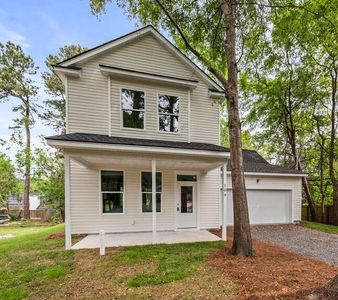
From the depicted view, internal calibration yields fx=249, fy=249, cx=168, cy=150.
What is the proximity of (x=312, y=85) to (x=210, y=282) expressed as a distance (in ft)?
52.1

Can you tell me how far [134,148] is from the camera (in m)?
7.84

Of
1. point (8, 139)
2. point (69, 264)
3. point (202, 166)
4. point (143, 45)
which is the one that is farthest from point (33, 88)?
point (69, 264)

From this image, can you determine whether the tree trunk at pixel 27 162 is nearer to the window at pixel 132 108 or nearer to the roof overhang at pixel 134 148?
the window at pixel 132 108

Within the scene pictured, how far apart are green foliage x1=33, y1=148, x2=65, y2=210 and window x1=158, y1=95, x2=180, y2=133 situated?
40.0 feet

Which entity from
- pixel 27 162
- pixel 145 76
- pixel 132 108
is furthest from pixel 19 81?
pixel 145 76

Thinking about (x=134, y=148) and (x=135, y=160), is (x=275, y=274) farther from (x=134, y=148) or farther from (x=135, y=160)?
(x=135, y=160)

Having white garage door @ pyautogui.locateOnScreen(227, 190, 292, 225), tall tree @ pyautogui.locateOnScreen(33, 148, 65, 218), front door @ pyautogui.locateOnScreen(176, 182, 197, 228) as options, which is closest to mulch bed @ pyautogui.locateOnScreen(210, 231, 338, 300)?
front door @ pyautogui.locateOnScreen(176, 182, 197, 228)

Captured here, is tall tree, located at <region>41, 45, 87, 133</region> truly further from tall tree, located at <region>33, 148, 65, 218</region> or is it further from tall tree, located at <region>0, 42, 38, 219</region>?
tall tree, located at <region>33, 148, 65, 218</region>

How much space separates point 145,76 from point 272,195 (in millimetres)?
9379

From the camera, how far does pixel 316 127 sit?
60.4ft

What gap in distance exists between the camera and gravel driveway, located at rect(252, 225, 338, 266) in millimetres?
7685

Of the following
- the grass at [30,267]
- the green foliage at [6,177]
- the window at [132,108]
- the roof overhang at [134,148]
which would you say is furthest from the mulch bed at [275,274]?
the green foliage at [6,177]

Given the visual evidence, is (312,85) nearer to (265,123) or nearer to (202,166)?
(265,123)

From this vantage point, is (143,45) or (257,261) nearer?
(257,261)
